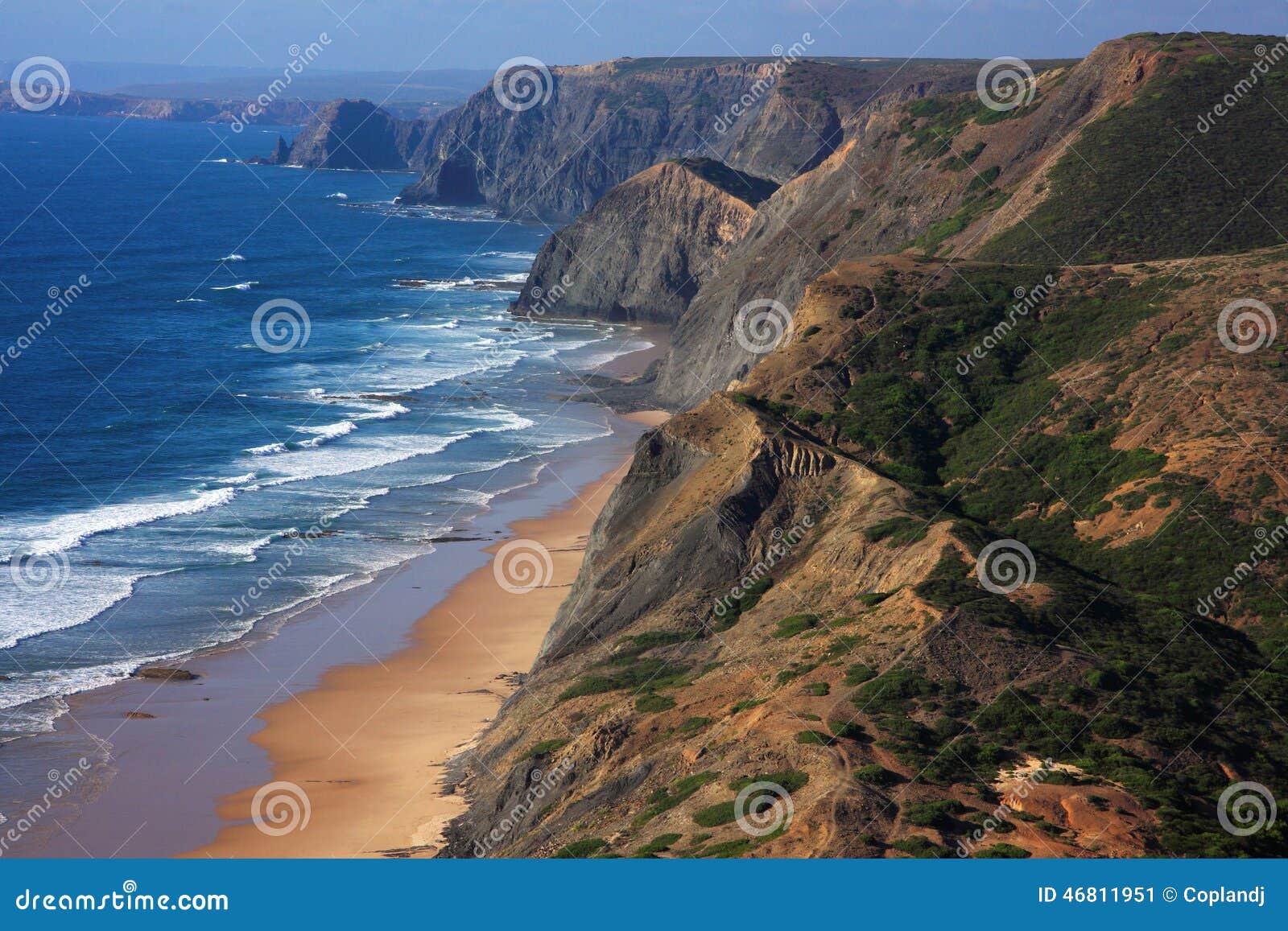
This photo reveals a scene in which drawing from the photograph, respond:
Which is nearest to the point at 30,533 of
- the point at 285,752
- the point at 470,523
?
the point at 470,523

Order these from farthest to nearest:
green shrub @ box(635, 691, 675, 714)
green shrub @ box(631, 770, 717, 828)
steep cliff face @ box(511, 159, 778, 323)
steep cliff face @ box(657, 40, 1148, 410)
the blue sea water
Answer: steep cliff face @ box(511, 159, 778, 323) → steep cliff face @ box(657, 40, 1148, 410) → the blue sea water → green shrub @ box(635, 691, 675, 714) → green shrub @ box(631, 770, 717, 828)

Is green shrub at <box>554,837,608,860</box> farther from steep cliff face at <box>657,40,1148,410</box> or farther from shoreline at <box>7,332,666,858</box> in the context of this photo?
steep cliff face at <box>657,40,1148,410</box>

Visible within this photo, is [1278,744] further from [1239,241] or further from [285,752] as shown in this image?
[1239,241]

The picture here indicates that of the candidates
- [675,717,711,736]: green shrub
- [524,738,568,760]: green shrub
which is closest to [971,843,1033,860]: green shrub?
[675,717,711,736]: green shrub

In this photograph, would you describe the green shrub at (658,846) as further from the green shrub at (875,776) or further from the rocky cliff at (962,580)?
the green shrub at (875,776)

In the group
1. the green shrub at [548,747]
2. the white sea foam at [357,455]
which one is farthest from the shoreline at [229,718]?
the white sea foam at [357,455]

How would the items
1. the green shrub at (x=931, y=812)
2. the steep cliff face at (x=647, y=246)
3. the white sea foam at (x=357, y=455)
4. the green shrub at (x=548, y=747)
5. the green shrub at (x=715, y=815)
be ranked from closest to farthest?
the green shrub at (x=931, y=812) → the green shrub at (x=715, y=815) → the green shrub at (x=548, y=747) → the white sea foam at (x=357, y=455) → the steep cliff face at (x=647, y=246)
